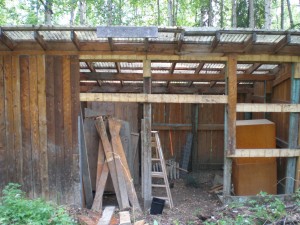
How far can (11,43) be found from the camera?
483 cm

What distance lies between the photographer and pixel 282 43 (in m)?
4.72

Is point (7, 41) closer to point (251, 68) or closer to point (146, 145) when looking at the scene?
point (146, 145)

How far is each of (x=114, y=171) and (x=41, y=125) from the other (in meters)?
1.68

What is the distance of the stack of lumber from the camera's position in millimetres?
5438

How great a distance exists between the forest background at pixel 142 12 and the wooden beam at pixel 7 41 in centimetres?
701

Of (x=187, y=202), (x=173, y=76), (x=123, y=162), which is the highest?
(x=173, y=76)

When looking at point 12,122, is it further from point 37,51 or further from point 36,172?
point 37,51

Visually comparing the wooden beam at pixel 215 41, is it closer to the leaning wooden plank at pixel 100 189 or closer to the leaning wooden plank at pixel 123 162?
the leaning wooden plank at pixel 123 162

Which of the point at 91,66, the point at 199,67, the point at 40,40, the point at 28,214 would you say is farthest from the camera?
the point at 91,66

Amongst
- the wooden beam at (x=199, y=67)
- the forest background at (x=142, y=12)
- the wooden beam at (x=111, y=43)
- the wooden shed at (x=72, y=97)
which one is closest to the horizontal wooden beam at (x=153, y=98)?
the wooden shed at (x=72, y=97)

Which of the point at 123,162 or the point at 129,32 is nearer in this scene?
the point at 129,32

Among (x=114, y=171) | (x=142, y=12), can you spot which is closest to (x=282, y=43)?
(x=114, y=171)

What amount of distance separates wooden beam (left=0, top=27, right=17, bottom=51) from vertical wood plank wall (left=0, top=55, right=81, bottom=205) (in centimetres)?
22

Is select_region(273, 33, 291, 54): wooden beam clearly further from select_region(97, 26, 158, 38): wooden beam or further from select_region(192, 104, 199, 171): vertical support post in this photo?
select_region(192, 104, 199, 171): vertical support post
